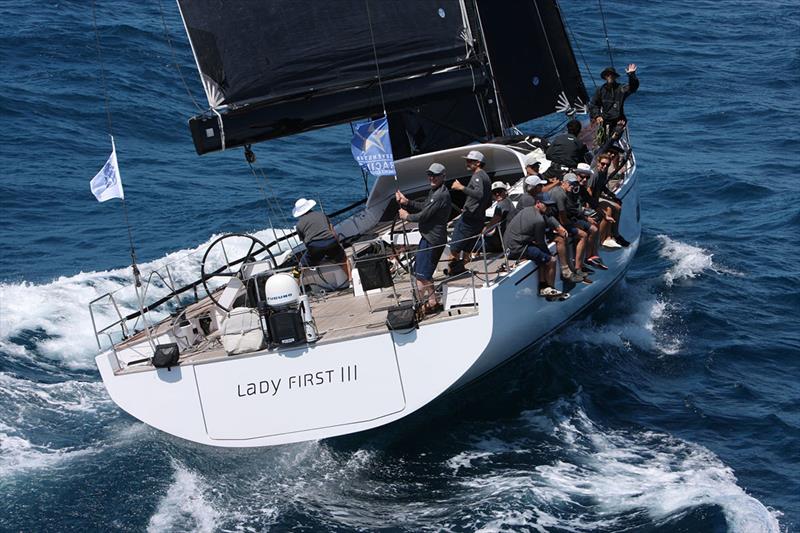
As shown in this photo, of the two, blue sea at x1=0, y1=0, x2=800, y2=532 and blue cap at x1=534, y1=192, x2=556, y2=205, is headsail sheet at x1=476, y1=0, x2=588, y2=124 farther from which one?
blue cap at x1=534, y1=192, x2=556, y2=205

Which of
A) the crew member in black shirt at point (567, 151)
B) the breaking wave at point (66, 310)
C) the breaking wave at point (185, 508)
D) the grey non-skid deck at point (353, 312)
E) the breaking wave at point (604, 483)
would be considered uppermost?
the crew member in black shirt at point (567, 151)

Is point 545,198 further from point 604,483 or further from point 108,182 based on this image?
point 108,182

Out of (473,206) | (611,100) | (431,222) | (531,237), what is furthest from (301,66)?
(611,100)

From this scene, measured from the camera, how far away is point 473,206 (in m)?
13.0

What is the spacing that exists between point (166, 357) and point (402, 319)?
254 cm

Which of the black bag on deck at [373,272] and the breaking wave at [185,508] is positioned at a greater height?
the black bag on deck at [373,272]

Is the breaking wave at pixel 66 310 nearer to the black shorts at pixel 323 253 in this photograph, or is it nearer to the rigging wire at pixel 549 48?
the black shorts at pixel 323 253

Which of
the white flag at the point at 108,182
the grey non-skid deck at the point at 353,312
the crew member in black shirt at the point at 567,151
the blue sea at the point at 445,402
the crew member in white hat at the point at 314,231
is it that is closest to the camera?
the blue sea at the point at 445,402

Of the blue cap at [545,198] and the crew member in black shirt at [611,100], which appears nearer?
the blue cap at [545,198]

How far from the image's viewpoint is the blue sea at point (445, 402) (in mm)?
11094

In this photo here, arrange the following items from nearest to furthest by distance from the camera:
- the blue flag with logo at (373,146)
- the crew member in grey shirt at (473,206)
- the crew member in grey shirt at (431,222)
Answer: the crew member in grey shirt at (431,222)
the blue flag with logo at (373,146)
the crew member in grey shirt at (473,206)

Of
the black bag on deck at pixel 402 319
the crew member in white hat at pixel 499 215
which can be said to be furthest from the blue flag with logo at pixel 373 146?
the black bag on deck at pixel 402 319

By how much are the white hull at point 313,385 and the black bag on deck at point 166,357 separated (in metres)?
0.10

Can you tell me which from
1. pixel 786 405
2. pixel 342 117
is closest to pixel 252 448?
pixel 342 117
